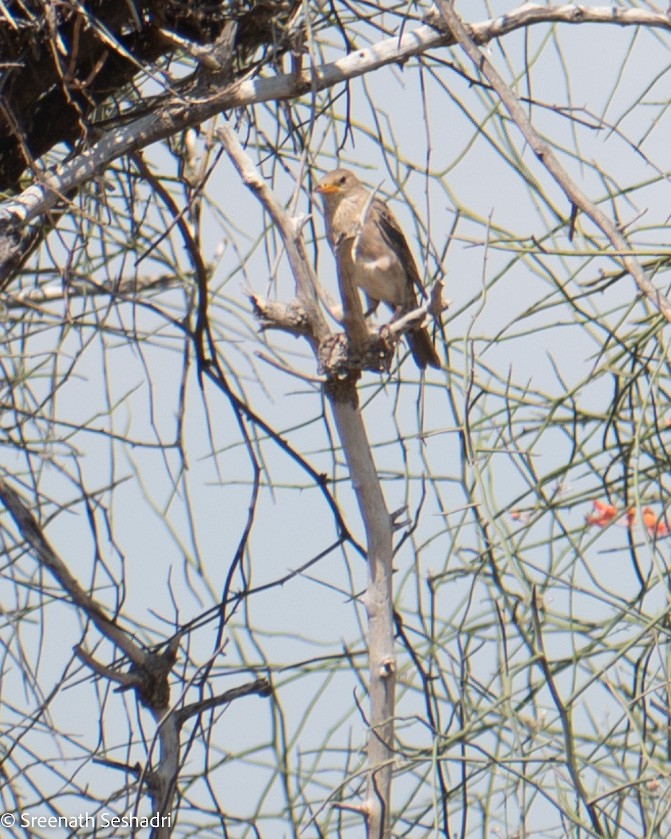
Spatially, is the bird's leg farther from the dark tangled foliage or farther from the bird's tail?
the dark tangled foliage

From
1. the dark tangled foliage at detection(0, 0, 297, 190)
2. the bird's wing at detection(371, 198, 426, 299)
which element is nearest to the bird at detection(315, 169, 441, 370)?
the bird's wing at detection(371, 198, 426, 299)

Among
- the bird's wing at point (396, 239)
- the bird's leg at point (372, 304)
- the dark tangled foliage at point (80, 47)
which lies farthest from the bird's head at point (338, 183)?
the dark tangled foliage at point (80, 47)

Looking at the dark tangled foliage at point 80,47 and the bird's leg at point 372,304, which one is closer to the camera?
the dark tangled foliage at point 80,47

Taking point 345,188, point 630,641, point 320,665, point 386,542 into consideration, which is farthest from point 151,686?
point 345,188

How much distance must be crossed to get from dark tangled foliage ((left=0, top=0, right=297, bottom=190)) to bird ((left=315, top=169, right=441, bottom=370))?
1826 mm

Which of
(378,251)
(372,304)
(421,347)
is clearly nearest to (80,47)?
(421,347)

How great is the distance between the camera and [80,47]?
246 centimetres

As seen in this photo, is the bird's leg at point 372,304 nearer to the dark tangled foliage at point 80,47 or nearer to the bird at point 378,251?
the bird at point 378,251

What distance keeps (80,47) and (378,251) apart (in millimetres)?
2498

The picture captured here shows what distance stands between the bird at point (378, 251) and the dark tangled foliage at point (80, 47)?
183 centimetres

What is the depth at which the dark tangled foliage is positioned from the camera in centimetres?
232

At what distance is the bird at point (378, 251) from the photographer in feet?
14.9

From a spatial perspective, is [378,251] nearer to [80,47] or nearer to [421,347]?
[421,347]

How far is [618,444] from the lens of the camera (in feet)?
8.79
